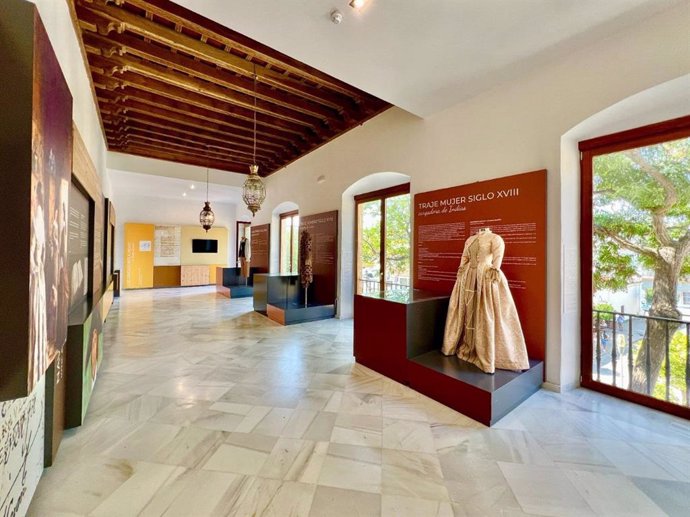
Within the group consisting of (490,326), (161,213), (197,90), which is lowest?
(490,326)

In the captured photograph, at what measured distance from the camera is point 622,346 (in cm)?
278

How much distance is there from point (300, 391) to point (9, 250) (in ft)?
8.02

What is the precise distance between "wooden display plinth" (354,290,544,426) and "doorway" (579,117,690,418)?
0.74 m

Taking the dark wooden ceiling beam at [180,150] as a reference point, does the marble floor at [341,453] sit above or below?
below

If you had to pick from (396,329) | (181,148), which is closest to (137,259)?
(181,148)

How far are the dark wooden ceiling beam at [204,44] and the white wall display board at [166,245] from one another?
9489 mm

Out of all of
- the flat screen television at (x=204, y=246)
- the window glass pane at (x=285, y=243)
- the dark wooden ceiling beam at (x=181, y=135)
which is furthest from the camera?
the flat screen television at (x=204, y=246)

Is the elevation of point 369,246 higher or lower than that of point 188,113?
lower

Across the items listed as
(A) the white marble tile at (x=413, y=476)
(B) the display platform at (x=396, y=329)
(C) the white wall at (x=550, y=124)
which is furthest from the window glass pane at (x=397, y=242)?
(A) the white marble tile at (x=413, y=476)

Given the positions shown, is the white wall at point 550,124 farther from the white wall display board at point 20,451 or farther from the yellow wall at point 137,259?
the yellow wall at point 137,259

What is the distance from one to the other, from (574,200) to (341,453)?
3.15 metres

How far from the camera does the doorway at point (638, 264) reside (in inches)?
96.4

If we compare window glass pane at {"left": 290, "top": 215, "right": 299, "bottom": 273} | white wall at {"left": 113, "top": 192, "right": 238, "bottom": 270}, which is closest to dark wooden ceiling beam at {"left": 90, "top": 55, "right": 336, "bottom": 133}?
window glass pane at {"left": 290, "top": 215, "right": 299, "bottom": 273}

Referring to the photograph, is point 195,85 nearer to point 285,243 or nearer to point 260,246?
point 285,243
